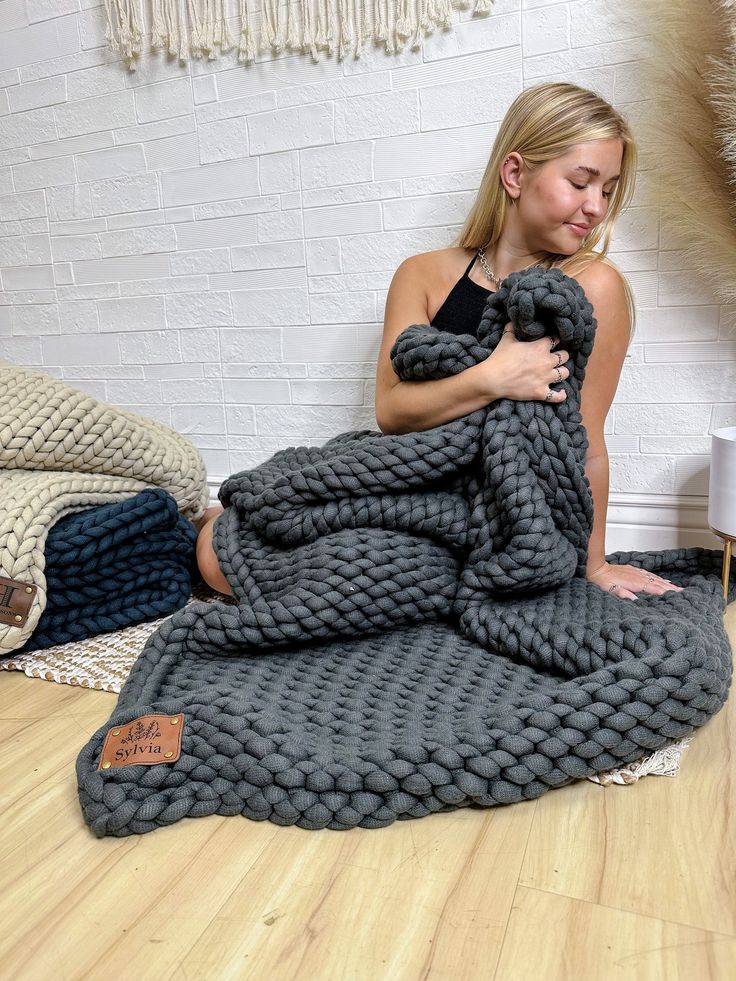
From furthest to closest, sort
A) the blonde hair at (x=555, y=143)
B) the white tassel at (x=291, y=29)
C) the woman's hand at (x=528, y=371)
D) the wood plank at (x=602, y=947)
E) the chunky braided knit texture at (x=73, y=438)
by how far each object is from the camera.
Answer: the white tassel at (x=291, y=29), the chunky braided knit texture at (x=73, y=438), the blonde hair at (x=555, y=143), the woman's hand at (x=528, y=371), the wood plank at (x=602, y=947)

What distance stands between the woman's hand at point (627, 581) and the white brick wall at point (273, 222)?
1.12 ft

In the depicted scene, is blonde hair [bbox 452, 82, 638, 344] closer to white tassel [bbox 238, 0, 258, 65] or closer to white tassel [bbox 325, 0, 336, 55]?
white tassel [bbox 325, 0, 336, 55]

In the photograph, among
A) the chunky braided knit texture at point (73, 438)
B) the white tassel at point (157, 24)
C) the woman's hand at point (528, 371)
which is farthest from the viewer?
the white tassel at point (157, 24)

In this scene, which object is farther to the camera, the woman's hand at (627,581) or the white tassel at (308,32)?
the white tassel at (308,32)

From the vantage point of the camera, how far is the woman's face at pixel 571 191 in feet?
3.77

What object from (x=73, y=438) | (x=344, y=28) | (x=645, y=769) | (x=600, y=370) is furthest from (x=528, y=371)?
(x=344, y=28)

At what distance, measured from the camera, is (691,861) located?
70 cm

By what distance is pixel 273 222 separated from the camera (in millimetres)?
1636

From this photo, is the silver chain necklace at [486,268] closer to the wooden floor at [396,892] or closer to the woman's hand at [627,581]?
the woman's hand at [627,581]

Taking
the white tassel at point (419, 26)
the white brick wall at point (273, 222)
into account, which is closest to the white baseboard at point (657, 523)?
the white brick wall at point (273, 222)

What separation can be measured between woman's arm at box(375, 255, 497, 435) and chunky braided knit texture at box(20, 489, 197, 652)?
0.42m

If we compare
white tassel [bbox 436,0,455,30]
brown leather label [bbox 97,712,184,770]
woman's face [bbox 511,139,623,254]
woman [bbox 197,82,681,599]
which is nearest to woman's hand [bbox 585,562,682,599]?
woman [bbox 197,82,681,599]

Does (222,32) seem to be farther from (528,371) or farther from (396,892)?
(396,892)

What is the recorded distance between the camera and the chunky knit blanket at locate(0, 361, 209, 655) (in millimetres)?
1102
